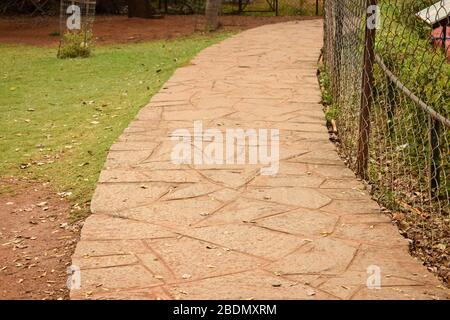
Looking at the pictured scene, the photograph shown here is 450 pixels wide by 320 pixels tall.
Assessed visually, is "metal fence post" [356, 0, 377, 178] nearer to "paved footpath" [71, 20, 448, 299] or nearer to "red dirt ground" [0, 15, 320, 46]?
"paved footpath" [71, 20, 448, 299]

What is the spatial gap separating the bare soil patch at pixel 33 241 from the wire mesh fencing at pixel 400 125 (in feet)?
6.58

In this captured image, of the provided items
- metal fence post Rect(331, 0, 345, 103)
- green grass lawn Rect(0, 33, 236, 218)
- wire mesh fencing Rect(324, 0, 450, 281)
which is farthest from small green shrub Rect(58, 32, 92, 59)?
wire mesh fencing Rect(324, 0, 450, 281)

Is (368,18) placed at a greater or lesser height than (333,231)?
greater

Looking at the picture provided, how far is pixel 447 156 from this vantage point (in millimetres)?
4715

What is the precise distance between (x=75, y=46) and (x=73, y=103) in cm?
351

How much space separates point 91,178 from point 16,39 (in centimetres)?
984

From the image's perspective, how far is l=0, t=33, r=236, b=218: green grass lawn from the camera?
16.6 ft

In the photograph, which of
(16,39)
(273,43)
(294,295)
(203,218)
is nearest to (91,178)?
(203,218)

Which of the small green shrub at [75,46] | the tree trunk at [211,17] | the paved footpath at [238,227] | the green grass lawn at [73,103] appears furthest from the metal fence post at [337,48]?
the tree trunk at [211,17]

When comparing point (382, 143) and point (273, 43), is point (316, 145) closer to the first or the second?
point (382, 143)

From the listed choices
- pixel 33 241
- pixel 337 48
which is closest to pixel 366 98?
pixel 337 48

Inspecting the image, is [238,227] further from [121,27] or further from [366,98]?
[121,27]

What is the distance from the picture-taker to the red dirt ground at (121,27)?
13250 millimetres

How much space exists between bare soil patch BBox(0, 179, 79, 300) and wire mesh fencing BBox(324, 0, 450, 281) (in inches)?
79.0
